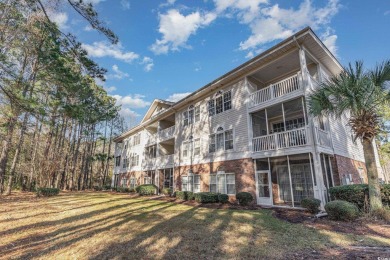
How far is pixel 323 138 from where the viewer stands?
39.0 feet

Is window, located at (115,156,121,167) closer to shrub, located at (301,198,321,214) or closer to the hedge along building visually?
the hedge along building

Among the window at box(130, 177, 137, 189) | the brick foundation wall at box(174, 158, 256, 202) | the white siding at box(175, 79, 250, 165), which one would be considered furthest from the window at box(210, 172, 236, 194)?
the window at box(130, 177, 137, 189)

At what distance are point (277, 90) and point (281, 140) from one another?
339cm

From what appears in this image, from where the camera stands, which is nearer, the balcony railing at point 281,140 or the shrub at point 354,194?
the shrub at point 354,194

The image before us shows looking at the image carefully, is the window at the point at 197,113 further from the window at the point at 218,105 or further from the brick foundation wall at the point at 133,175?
the brick foundation wall at the point at 133,175

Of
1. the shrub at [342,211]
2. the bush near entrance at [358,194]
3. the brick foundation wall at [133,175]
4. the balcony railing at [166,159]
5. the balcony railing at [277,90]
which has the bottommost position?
the shrub at [342,211]

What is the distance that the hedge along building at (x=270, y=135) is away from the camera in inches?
474

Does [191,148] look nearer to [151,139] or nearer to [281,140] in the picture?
[281,140]

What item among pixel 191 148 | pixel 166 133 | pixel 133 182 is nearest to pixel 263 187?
pixel 191 148

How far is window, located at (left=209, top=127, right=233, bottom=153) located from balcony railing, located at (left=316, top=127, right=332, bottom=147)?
595 cm

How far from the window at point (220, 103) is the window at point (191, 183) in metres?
5.83

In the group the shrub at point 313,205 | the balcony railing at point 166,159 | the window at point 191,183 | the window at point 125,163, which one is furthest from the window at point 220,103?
the window at point 125,163

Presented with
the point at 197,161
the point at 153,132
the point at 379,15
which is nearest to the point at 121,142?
the point at 153,132

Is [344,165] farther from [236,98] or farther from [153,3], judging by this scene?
[153,3]
